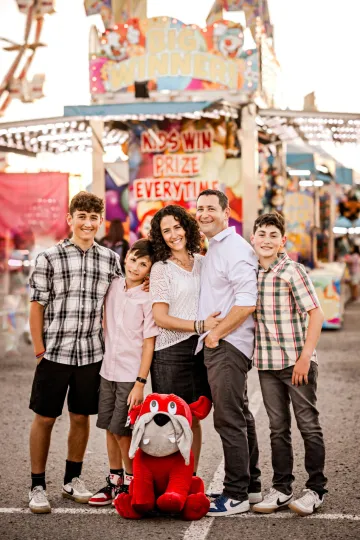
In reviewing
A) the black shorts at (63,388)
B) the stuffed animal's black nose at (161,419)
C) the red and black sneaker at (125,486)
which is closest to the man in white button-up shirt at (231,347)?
the stuffed animal's black nose at (161,419)

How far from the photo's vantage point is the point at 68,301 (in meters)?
5.00

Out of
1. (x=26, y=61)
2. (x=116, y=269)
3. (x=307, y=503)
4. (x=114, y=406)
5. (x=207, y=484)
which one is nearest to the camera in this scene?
(x=307, y=503)

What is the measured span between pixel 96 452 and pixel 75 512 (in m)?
1.47

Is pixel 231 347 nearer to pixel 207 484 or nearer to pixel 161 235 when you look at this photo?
pixel 161 235

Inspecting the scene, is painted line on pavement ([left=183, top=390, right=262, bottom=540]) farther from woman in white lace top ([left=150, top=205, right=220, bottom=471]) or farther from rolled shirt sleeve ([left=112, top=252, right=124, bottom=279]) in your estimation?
rolled shirt sleeve ([left=112, top=252, right=124, bottom=279])

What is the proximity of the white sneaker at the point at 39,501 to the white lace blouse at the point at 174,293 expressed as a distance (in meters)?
1.07

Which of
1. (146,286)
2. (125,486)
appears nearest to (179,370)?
(146,286)

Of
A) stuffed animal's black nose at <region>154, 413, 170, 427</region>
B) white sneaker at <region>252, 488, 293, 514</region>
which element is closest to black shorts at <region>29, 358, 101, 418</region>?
stuffed animal's black nose at <region>154, 413, 170, 427</region>

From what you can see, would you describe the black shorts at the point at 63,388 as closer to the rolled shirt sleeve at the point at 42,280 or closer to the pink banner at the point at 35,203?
the rolled shirt sleeve at the point at 42,280

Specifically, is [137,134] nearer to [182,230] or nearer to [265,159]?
[265,159]

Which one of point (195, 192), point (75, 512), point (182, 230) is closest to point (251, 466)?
point (75, 512)

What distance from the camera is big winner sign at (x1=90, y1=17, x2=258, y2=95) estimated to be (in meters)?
14.5

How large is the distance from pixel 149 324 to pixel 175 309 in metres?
0.19

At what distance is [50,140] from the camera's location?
55.8 ft
